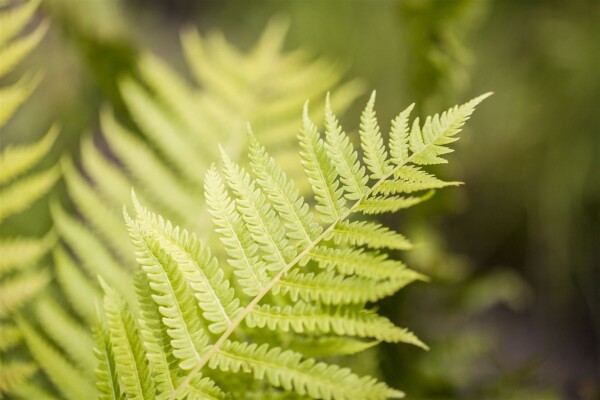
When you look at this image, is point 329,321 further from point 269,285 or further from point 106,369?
point 106,369

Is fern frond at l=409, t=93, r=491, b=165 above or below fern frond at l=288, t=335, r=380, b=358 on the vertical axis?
above

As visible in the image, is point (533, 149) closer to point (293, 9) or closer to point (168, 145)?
point (293, 9)

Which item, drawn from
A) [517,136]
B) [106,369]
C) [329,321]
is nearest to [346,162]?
[329,321]

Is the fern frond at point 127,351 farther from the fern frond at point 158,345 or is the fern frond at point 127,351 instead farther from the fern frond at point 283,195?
the fern frond at point 283,195

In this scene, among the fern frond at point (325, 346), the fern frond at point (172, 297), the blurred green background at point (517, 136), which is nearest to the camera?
the fern frond at point (172, 297)

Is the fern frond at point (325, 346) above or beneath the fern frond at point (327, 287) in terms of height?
beneath

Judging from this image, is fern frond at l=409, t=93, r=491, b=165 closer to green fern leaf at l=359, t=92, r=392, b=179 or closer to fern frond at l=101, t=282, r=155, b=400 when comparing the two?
green fern leaf at l=359, t=92, r=392, b=179

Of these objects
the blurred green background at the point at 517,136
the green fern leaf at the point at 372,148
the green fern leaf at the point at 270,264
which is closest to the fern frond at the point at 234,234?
the green fern leaf at the point at 270,264

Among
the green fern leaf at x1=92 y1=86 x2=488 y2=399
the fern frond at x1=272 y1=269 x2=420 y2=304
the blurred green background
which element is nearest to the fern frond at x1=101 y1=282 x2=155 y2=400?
the green fern leaf at x1=92 y1=86 x2=488 y2=399

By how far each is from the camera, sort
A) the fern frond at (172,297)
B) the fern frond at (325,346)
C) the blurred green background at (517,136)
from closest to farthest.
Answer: the fern frond at (172,297) → the fern frond at (325,346) → the blurred green background at (517,136)
